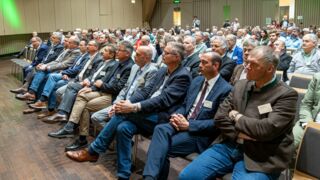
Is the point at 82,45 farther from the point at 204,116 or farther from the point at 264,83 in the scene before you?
the point at 264,83

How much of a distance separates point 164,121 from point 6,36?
44.4 feet

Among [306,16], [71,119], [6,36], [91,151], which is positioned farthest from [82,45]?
[306,16]

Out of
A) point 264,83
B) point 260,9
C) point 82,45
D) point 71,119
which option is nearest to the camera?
point 264,83

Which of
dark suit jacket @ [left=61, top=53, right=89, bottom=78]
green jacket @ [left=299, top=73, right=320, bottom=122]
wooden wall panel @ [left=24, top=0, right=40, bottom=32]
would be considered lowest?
green jacket @ [left=299, top=73, right=320, bottom=122]

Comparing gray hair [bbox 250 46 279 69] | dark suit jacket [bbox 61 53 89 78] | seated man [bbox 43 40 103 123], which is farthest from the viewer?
dark suit jacket [bbox 61 53 89 78]

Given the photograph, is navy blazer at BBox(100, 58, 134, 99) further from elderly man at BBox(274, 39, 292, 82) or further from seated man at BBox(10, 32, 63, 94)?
seated man at BBox(10, 32, 63, 94)

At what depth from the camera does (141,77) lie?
368cm

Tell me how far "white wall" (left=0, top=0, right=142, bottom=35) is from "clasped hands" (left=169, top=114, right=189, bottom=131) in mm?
13266

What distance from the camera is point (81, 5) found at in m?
17.3

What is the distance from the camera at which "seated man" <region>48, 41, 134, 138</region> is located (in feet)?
13.3

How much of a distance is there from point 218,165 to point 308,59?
3.35 meters

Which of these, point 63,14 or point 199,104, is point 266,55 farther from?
point 63,14

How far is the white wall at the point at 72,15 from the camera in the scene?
1503 centimetres

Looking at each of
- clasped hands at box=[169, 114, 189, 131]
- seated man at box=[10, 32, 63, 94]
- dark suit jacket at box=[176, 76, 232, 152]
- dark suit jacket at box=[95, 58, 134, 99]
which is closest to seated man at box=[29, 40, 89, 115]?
seated man at box=[10, 32, 63, 94]
